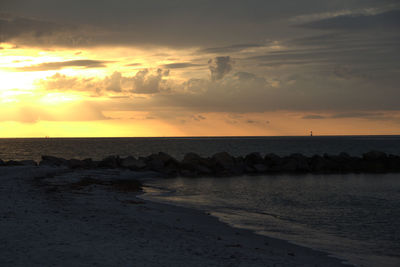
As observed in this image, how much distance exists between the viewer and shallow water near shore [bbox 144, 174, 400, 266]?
13.3 meters

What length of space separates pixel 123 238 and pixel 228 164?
112ft

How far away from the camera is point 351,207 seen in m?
21.3

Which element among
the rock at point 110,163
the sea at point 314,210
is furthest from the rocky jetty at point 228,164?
the sea at point 314,210

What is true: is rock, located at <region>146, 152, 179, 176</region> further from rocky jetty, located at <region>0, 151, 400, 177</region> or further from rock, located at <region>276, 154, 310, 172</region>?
rock, located at <region>276, 154, 310, 172</region>

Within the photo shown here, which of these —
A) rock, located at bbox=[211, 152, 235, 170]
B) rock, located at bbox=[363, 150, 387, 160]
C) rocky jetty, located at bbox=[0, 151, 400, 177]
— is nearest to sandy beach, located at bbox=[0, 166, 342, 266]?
rocky jetty, located at bbox=[0, 151, 400, 177]

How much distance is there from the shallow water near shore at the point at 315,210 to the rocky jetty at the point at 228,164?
8.90m

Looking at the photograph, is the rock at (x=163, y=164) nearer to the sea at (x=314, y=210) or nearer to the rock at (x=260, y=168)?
the sea at (x=314, y=210)

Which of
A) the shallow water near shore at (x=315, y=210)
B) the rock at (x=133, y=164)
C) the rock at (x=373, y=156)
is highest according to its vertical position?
the rock at (x=373, y=156)

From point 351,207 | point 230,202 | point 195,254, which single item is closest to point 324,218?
point 351,207

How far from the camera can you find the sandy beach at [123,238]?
9.52 meters

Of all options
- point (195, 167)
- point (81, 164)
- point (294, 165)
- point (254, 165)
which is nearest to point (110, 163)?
point (81, 164)

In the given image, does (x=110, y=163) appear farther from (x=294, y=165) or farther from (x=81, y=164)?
(x=294, y=165)

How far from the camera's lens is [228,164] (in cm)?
4519

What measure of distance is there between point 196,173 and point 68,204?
2547 centimetres
